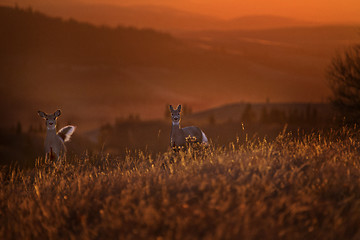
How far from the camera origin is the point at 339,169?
6758mm

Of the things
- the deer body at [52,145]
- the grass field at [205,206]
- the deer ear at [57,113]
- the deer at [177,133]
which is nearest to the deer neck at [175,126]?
the deer at [177,133]

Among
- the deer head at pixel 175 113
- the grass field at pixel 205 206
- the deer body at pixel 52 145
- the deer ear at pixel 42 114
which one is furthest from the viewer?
the deer body at pixel 52 145

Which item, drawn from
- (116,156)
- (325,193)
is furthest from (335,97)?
(325,193)

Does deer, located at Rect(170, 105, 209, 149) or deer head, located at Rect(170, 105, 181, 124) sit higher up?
deer head, located at Rect(170, 105, 181, 124)

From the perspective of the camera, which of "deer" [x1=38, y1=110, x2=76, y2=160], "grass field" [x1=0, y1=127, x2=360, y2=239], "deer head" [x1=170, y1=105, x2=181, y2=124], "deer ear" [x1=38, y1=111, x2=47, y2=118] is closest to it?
"grass field" [x1=0, y1=127, x2=360, y2=239]

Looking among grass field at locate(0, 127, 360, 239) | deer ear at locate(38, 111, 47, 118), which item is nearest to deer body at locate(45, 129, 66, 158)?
deer ear at locate(38, 111, 47, 118)

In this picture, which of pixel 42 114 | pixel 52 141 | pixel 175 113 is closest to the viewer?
pixel 175 113

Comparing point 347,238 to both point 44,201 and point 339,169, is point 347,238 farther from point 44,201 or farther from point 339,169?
point 44,201

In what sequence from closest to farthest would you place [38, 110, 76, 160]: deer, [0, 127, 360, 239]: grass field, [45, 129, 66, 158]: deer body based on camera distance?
1. [0, 127, 360, 239]: grass field
2. [38, 110, 76, 160]: deer
3. [45, 129, 66, 158]: deer body

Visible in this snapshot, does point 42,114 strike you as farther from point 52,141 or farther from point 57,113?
point 52,141

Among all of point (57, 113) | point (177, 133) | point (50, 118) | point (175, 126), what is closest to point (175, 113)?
point (175, 126)

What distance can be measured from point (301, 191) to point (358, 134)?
6.14 metres

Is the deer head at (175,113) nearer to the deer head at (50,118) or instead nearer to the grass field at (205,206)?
the deer head at (50,118)

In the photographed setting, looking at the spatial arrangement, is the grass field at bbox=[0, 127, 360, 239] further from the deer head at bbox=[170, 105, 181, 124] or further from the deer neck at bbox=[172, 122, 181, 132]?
the deer neck at bbox=[172, 122, 181, 132]
